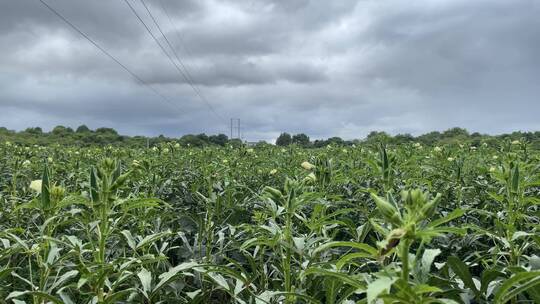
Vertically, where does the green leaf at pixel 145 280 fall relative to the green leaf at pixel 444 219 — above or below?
below

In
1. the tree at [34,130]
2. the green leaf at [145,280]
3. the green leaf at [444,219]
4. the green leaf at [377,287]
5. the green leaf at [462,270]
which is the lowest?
the green leaf at [145,280]

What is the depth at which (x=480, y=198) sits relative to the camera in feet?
11.8

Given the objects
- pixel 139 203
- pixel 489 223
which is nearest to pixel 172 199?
pixel 139 203

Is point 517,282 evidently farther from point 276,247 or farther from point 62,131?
point 62,131

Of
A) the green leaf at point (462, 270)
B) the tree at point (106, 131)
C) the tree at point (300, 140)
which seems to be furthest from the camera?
the tree at point (106, 131)

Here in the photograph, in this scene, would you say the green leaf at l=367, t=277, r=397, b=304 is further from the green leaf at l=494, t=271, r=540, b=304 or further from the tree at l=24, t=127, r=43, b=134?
the tree at l=24, t=127, r=43, b=134

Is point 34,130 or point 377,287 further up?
point 34,130

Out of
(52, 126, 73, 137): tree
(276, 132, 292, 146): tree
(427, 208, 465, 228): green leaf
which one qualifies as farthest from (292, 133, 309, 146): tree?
(52, 126, 73, 137): tree

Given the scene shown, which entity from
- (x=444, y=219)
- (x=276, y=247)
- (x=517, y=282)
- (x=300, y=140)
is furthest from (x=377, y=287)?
(x=300, y=140)

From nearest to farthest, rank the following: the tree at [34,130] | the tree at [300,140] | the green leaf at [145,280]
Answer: the green leaf at [145,280] → the tree at [300,140] → the tree at [34,130]

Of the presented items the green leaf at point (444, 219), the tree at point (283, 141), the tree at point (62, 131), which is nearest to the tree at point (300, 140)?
the tree at point (283, 141)

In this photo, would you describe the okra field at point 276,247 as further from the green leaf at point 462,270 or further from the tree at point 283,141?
the tree at point 283,141

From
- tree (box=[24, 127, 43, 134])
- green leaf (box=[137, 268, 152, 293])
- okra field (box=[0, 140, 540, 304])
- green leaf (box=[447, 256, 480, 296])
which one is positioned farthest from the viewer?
tree (box=[24, 127, 43, 134])

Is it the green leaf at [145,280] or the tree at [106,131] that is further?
the tree at [106,131]
